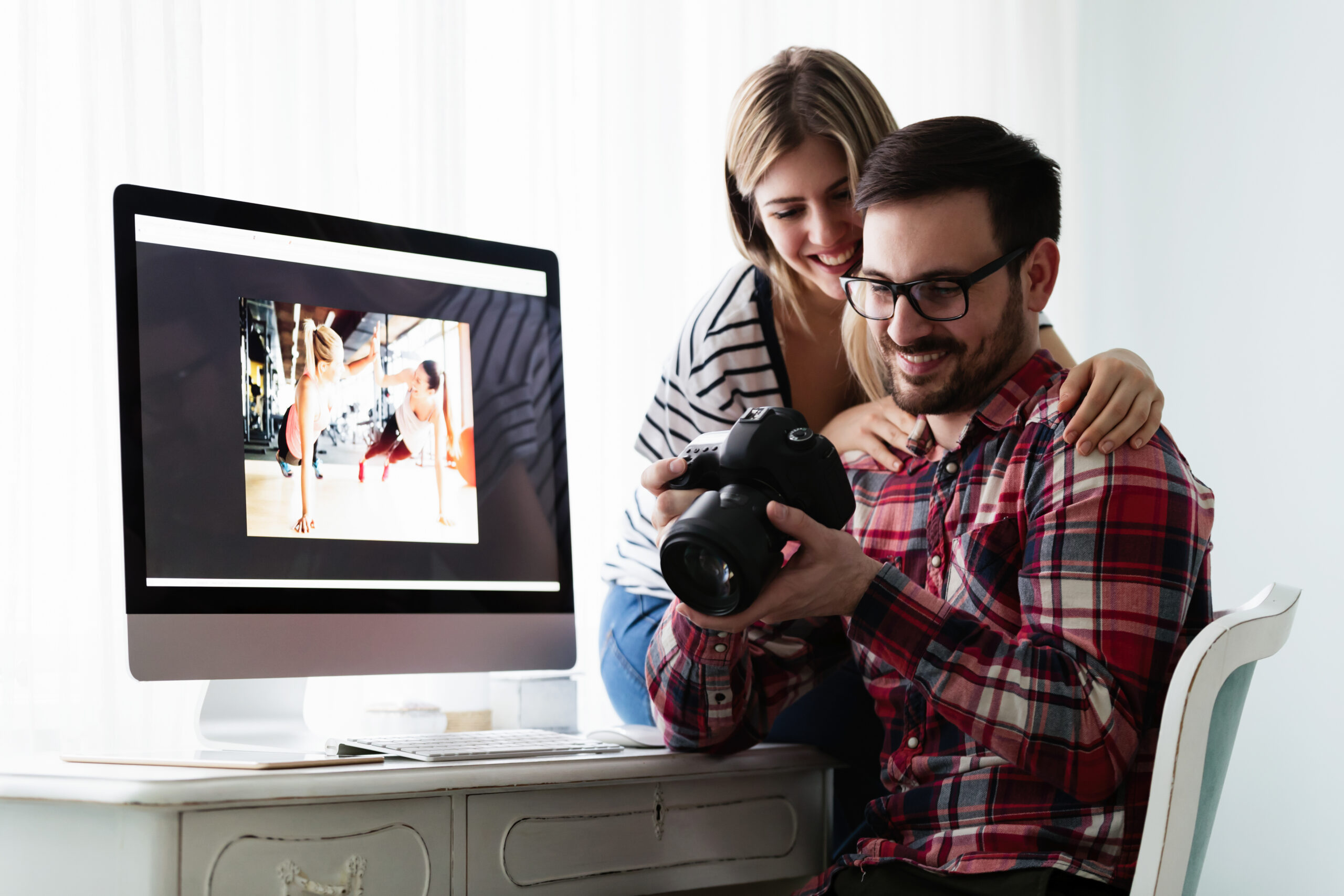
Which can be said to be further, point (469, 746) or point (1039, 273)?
point (1039, 273)

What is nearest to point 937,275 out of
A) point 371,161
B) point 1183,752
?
point 1183,752

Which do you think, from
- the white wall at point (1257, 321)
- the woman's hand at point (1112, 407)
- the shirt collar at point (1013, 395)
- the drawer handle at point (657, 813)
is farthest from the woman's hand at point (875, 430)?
the white wall at point (1257, 321)

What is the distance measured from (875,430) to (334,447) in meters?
0.60

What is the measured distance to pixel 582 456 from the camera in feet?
6.53

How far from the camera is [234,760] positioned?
2.96 ft

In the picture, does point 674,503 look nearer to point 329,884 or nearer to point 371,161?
point 329,884

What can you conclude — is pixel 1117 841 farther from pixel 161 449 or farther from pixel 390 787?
pixel 161 449

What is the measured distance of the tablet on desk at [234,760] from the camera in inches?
32.2

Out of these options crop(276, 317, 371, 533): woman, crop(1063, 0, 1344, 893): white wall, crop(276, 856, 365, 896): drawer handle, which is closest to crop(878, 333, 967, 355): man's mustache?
crop(276, 317, 371, 533): woman

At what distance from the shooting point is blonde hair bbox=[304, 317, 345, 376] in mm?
1086

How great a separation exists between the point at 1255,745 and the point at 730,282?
4.87 ft

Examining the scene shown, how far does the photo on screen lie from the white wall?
1.71 metres

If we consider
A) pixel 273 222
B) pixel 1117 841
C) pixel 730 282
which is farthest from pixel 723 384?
pixel 1117 841

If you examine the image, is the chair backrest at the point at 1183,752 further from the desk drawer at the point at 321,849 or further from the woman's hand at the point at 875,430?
the desk drawer at the point at 321,849
